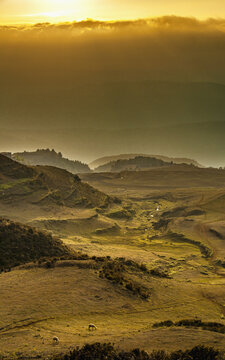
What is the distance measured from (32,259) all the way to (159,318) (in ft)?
38.9

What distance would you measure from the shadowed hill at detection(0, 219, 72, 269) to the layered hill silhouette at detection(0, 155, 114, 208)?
105 ft

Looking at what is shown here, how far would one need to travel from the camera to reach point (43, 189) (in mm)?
71562

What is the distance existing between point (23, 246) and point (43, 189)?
4125 cm

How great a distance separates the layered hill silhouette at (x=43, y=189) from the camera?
218 ft

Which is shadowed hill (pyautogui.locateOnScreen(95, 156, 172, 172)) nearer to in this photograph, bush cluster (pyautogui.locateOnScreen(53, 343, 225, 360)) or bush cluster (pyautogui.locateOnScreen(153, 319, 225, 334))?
bush cluster (pyautogui.locateOnScreen(153, 319, 225, 334))

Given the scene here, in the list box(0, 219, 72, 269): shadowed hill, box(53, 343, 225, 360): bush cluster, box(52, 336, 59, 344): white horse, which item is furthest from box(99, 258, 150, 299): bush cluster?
box(53, 343, 225, 360): bush cluster

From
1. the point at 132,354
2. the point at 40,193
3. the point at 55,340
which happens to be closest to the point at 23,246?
the point at 55,340

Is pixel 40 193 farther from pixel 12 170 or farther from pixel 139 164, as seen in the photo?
pixel 139 164

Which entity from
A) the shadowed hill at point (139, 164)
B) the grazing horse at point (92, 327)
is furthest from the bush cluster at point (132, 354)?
the shadowed hill at point (139, 164)

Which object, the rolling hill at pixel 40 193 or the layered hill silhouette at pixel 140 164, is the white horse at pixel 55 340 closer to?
the rolling hill at pixel 40 193

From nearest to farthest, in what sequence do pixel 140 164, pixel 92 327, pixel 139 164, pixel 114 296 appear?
pixel 92 327 < pixel 114 296 < pixel 140 164 < pixel 139 164

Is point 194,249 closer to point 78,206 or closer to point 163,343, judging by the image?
point 78,206

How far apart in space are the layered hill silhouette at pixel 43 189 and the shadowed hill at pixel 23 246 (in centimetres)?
3190

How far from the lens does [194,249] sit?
49875 millimetres
